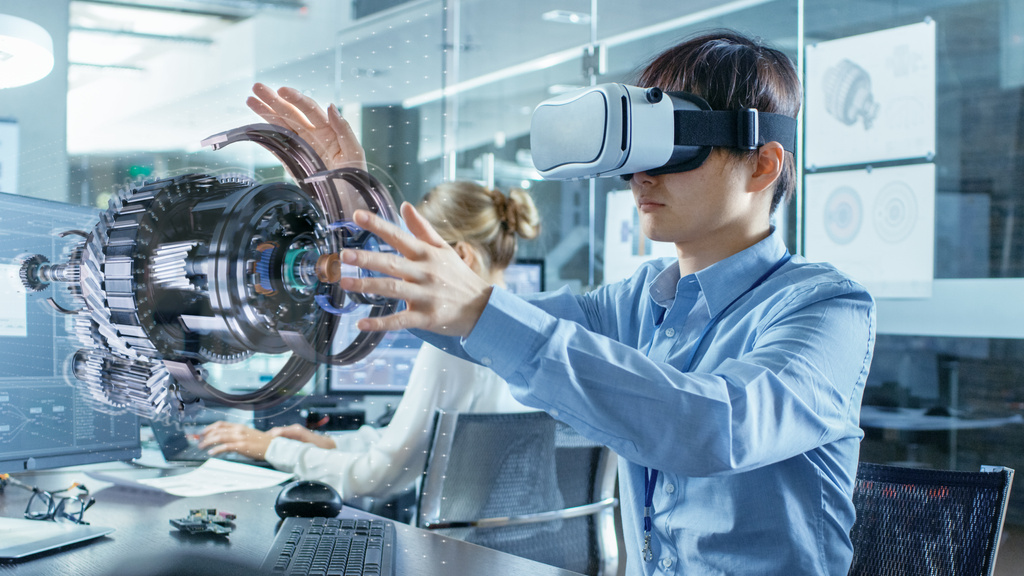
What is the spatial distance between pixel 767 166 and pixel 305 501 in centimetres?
76

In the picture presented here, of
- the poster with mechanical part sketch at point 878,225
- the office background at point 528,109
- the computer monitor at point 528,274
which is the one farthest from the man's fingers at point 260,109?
the computer monitor at point 528,274

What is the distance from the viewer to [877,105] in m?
2.46

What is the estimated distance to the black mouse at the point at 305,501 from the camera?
3.75 feet

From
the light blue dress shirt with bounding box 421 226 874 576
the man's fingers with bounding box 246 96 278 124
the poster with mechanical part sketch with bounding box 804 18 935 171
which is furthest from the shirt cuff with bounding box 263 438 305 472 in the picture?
the poster with mechanical part sketch with bounding box 804 18 935 171

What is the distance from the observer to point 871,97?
2471 millimetres

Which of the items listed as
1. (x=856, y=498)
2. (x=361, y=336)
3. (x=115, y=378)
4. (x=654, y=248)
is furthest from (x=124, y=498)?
(x=654, y=248)

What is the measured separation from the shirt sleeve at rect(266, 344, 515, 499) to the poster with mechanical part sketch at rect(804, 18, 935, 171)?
4.95 feet

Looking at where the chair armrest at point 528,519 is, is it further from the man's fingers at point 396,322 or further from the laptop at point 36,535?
the man's fingers at point 396,322

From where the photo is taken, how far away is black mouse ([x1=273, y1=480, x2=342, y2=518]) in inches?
44.9

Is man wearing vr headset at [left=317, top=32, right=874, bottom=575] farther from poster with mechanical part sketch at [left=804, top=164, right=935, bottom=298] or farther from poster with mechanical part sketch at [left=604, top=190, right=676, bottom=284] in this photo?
poster with mechanical part sketch at [left=604, top=190, right=676, bottom=284]

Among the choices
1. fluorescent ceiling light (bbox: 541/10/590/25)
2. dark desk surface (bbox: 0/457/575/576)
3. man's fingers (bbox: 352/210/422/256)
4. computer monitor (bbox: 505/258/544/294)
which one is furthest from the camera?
computer monitor (bbox: 505/258/544/294)

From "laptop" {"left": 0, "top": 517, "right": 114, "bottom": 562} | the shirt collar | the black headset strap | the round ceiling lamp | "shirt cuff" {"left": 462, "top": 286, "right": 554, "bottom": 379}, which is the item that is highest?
the round ceiling lamp

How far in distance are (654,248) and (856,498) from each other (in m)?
1.96

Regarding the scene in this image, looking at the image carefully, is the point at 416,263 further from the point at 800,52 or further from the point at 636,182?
the point at 800,52
